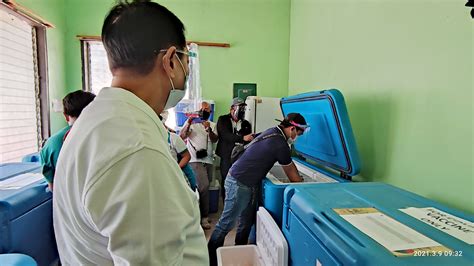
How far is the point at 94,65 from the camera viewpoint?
3.38m

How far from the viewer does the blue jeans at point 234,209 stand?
2.07 m

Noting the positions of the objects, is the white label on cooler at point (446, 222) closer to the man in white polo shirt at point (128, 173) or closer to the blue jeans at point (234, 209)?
the man in white polo shirt at point (128, 173)

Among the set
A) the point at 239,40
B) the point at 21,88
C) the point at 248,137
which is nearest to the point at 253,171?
the point at 248,137

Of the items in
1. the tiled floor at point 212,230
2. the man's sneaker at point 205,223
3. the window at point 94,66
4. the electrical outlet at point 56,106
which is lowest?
the tiled floor at point 212,230

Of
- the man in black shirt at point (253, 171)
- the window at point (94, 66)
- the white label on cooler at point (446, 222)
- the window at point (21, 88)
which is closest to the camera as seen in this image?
the white label on cooler at point (446, 222)

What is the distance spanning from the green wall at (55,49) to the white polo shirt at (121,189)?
9.22ft

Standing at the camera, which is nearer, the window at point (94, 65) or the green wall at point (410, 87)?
the green wall at point (410, 87)

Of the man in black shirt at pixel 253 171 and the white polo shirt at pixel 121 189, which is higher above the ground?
the white polo shirt at pixel 121 189

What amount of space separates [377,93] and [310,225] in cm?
112

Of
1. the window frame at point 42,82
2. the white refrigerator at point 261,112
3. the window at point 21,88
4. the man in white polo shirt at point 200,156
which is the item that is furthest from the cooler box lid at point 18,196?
the white refrigerator at point 261,112

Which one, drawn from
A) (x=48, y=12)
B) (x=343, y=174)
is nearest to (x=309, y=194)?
(x=343, y=174)

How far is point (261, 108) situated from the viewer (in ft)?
10.1

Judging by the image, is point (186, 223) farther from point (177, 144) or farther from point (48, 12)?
point (48, 12)

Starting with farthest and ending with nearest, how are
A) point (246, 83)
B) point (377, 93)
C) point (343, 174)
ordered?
point (246, 83), point (343, 174), point (377, 93)
